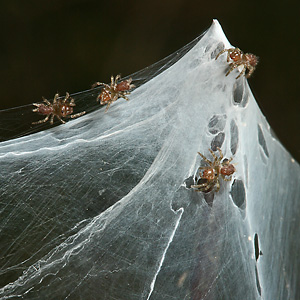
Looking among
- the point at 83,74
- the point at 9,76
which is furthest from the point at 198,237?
the point at 9,76

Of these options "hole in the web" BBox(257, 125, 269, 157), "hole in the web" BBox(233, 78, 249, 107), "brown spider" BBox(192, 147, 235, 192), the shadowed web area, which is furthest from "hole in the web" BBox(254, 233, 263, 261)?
"hole in the web" BBox(233, 78, 249, 107)

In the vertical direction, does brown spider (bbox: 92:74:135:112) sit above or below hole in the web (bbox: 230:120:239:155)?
above

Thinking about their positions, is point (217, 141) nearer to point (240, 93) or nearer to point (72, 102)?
point (240, 93)

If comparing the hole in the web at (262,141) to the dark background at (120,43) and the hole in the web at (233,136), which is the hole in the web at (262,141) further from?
the dark background at (120,43)

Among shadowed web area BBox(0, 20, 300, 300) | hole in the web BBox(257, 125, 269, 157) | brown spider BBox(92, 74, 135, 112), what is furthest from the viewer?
hole in the web BBox(257, 125, 269, 157)

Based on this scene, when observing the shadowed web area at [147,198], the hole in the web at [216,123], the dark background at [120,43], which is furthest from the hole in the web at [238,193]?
the dark background at [120,43]

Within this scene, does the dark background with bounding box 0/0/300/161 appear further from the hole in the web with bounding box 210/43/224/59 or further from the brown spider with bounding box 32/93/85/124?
the hole in the web with bounding box 210/43/224/59

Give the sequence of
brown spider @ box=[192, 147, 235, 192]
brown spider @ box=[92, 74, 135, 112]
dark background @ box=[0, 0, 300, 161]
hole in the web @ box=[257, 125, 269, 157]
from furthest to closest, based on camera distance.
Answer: dark background @ box=[0, 0, 300, 161]
hole in the web @ box=[257, 125, 269, 157]
brown spider @ box=[92, 74, 135, 112]
brown spider @ box=[192, 147, 235, 192]
